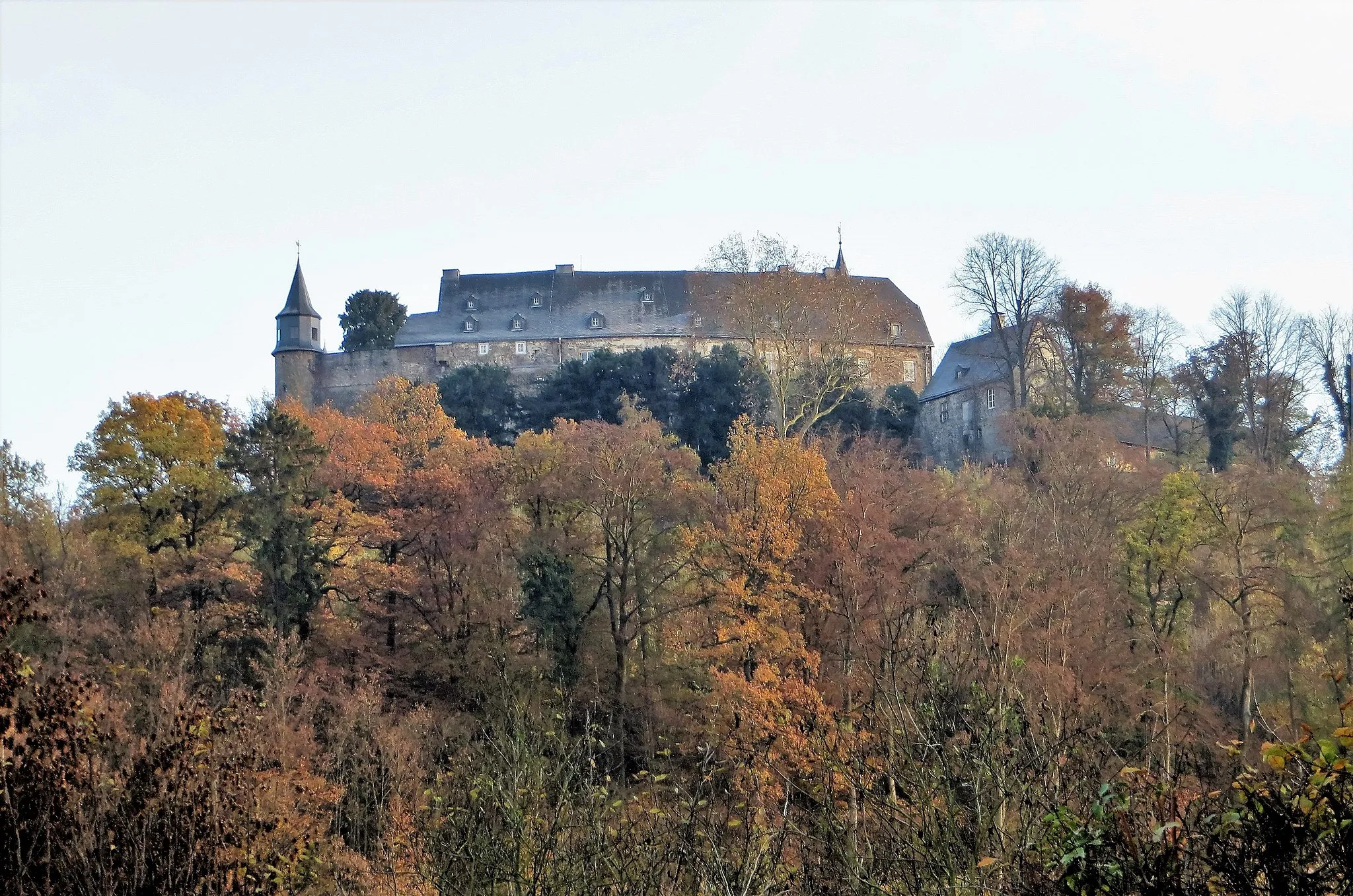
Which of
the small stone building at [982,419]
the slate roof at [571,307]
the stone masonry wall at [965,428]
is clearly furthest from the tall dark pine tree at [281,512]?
the slate roof at [571,307]

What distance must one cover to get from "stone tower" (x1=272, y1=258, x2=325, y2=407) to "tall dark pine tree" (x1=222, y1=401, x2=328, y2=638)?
1173 inches

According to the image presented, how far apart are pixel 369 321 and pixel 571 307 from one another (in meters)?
9.22

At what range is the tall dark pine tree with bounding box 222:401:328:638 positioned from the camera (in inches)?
1208

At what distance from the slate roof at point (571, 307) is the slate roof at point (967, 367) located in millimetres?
6264

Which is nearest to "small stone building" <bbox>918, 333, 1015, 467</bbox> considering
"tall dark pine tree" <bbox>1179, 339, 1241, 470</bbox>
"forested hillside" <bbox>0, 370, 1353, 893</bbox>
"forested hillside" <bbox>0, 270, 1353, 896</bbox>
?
"tall dark pine tree" <bbox>1179, 339, 1241, 470</bbox>

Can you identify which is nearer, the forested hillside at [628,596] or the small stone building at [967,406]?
the forested hillside at [628,596]

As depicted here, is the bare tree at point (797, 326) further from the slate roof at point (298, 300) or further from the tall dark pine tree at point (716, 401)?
the slate roof at point (298, 300)

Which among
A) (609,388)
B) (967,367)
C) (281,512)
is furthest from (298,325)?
(281,512)

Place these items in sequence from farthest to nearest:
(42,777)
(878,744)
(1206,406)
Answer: (1206,406) < (878,744) < (42,777)

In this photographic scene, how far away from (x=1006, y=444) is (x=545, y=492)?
70.9ft

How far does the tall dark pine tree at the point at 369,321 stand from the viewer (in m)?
67.0

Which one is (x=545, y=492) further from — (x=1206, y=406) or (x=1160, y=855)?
(x=1160, y=855)

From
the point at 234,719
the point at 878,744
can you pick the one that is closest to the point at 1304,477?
the point at 878,744

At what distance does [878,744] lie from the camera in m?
10.5
